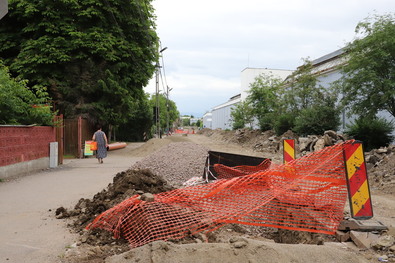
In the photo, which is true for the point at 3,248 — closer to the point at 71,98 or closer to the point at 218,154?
the point at 218,154

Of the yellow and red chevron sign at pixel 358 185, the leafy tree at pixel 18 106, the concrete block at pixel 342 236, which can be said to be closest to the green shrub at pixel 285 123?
the leafy tree at pixel 18 106

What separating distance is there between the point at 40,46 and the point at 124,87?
18.0 ft

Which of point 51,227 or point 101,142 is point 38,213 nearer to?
point 51,227

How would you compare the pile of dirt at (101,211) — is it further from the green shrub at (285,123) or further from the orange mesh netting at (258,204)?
the green shrub at (285,123)

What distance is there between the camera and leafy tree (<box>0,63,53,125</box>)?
39.5 feet

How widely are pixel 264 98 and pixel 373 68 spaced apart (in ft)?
63.4

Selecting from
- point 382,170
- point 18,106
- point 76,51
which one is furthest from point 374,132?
point 76,51

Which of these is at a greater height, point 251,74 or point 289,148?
point 251,74

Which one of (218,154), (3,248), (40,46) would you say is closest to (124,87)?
(40,46)

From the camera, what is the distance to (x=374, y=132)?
15461 mm

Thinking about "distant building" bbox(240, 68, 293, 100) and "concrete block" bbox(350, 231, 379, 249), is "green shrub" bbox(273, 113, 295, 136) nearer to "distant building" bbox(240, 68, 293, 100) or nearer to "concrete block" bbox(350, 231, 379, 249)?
"concrete block" bbox(350, 231, 379, 249)

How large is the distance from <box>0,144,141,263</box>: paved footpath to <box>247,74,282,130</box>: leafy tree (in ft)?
76.9

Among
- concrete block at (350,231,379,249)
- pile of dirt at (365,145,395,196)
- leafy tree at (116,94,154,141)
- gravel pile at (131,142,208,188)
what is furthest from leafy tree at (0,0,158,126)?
leafy tree at (116,94,154,141)

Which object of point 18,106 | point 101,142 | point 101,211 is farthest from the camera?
point 101,142
